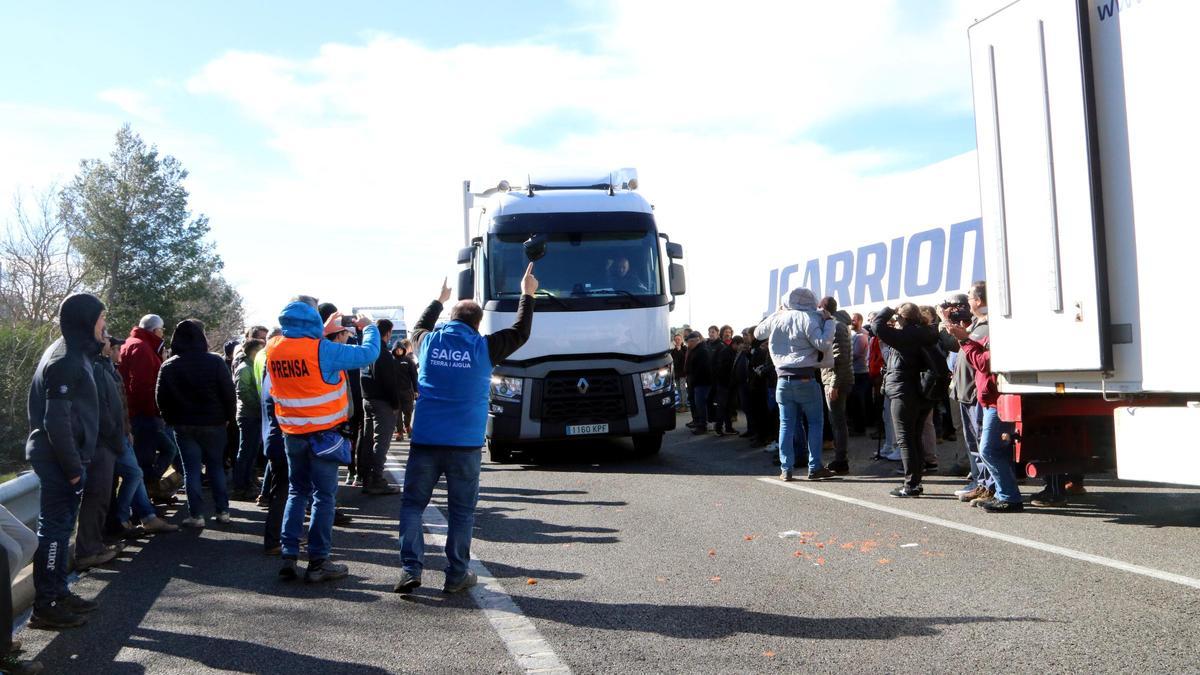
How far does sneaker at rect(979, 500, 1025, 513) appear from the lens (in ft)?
28.2

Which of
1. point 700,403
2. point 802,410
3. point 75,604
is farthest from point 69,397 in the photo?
point 700,403

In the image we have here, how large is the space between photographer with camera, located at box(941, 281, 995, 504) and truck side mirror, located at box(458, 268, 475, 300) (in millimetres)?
6138

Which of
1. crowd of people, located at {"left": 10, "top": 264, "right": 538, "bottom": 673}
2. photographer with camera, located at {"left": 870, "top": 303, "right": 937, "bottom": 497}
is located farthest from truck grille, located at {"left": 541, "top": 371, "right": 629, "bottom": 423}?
crowd of people, located at {"left": 10, "top": 264, "right": 538, "bottom": 673}

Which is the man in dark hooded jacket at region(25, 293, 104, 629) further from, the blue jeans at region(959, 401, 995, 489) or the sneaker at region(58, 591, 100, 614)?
the blue jeans at region(959, 401, 995, 489)

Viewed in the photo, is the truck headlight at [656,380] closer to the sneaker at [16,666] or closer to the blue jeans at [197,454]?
the blue jeans at [197,454]

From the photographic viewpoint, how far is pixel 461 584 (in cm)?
624

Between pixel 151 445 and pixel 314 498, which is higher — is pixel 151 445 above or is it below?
above

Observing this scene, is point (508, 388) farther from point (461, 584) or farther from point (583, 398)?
point (461, 584)

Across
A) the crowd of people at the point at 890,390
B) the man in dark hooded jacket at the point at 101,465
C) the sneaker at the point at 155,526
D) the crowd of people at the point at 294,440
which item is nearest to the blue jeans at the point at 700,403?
the crowd of people at the point at 890,390

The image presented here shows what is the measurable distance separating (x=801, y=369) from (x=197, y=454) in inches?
242

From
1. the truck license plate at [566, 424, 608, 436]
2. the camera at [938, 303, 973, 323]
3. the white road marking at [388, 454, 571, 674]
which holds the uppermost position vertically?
the camera at [938, 303, 973, 323]

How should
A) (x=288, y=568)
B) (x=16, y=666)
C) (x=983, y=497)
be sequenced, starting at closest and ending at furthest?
(x=16, y=666), (x=288, y=568), (x=983, y=497)

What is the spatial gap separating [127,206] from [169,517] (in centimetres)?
5179

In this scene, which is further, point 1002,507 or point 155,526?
point 155,526
